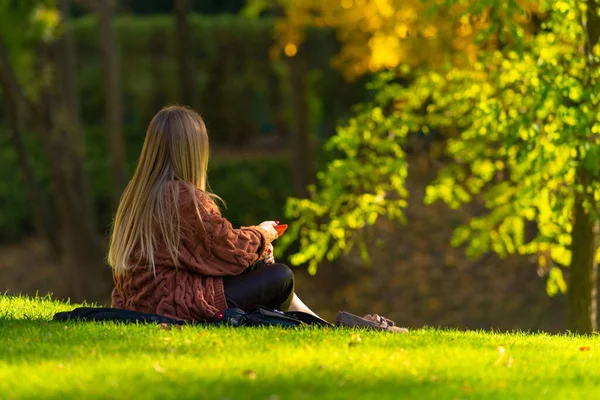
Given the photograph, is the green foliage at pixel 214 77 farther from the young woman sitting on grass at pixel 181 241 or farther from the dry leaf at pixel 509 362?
the dry leaf at pixel 509 362

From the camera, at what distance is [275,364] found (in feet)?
14.9

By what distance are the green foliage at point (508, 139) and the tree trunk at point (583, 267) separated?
0.50 ft

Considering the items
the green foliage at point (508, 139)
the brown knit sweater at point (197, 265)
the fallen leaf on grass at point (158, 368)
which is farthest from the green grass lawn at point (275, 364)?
the green foliage at point (508, 139)

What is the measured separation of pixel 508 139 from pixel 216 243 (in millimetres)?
3109

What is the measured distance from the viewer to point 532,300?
16.0 meters

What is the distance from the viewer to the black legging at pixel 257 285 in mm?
5695

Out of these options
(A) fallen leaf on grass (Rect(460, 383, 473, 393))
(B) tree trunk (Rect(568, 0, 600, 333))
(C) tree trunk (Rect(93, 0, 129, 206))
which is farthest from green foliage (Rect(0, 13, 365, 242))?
(A) fallen leaf on grass (Rect(460, 383, 473, 393))

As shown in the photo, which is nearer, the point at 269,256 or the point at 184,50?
the point at 269,256

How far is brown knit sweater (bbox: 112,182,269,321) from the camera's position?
5520 millimetres

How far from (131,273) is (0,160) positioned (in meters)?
15.1

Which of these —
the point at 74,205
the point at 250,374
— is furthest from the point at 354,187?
the point at 74,205

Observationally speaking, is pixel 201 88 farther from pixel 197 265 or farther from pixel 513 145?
pixel 197 265

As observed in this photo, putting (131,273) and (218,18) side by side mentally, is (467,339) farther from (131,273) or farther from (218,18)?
(218,18)

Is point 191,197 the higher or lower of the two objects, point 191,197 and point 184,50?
the lower
